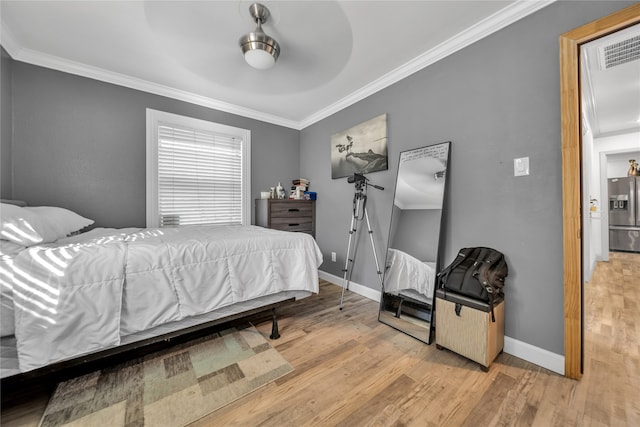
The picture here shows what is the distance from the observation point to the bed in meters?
1.12

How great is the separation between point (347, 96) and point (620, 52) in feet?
8.14

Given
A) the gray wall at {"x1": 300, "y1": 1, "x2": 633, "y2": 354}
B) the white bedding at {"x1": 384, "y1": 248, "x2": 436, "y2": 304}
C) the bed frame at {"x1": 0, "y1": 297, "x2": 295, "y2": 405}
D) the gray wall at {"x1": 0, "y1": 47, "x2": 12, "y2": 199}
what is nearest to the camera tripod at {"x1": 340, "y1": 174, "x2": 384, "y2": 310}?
the white bedding at {"x1": 384, "y1": 248, "x2": 436, "y2": 304}

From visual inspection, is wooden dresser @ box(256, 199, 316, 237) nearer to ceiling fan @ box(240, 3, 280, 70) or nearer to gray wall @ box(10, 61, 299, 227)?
gray wall @ box(10, 61, 299, 227)

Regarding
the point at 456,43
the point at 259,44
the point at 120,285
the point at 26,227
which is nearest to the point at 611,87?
the point at 456,43

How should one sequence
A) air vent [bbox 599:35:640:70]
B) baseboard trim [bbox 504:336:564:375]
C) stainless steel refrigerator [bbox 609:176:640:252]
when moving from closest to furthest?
baseboard trim [bbox 504:336:564:375] → air vent [bbox 599:35:640:70] → stainless steel refrigerator [bbox 609:176:640:252]

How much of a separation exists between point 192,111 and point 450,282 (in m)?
3.50

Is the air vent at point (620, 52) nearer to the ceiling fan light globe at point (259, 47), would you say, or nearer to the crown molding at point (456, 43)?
the crown molding at point (456, 43)

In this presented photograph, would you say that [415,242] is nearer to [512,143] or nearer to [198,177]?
[512,143]

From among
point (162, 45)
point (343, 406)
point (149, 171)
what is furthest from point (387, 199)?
point (149, 171)

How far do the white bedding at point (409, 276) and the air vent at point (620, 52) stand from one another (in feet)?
7.71

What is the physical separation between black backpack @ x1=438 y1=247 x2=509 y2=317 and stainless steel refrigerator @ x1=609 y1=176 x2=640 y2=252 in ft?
23.0

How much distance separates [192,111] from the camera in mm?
3100

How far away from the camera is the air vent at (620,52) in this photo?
1915 millimetres

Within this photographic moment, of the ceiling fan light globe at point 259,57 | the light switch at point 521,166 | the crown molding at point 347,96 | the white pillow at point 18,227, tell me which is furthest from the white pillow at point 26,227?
the light switch at point 521,166
